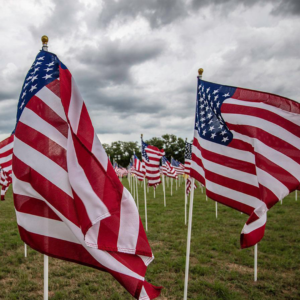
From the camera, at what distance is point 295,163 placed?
451cm

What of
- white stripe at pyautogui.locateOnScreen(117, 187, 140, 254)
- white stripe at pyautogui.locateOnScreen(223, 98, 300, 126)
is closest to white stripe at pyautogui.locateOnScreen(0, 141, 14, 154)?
white stripe at pyautogui.locateOnScreen(117, 187, 140, 254)

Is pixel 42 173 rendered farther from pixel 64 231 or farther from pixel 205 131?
pixel 205 131

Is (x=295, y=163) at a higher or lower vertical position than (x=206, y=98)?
lower

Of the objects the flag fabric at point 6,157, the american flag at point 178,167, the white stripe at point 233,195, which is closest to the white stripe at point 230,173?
the white stripe at point 233,195

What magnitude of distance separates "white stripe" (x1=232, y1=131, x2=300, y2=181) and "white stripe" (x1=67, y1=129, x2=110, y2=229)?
298 centimetres

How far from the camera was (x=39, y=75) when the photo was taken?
3.22m

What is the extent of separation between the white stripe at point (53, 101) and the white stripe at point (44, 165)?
52 centimetres

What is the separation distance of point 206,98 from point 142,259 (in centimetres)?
317

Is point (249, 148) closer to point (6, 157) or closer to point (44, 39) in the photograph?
point (44, 39)

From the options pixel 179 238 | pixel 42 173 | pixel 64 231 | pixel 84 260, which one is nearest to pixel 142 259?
pixel 84 260

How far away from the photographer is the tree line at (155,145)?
10418 cm

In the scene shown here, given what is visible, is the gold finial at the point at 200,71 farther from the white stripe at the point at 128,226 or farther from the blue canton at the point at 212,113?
the white stripe at the point at 128,226

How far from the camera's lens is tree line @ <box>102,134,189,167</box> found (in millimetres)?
104181

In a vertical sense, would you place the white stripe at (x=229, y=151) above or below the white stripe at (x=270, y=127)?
below
